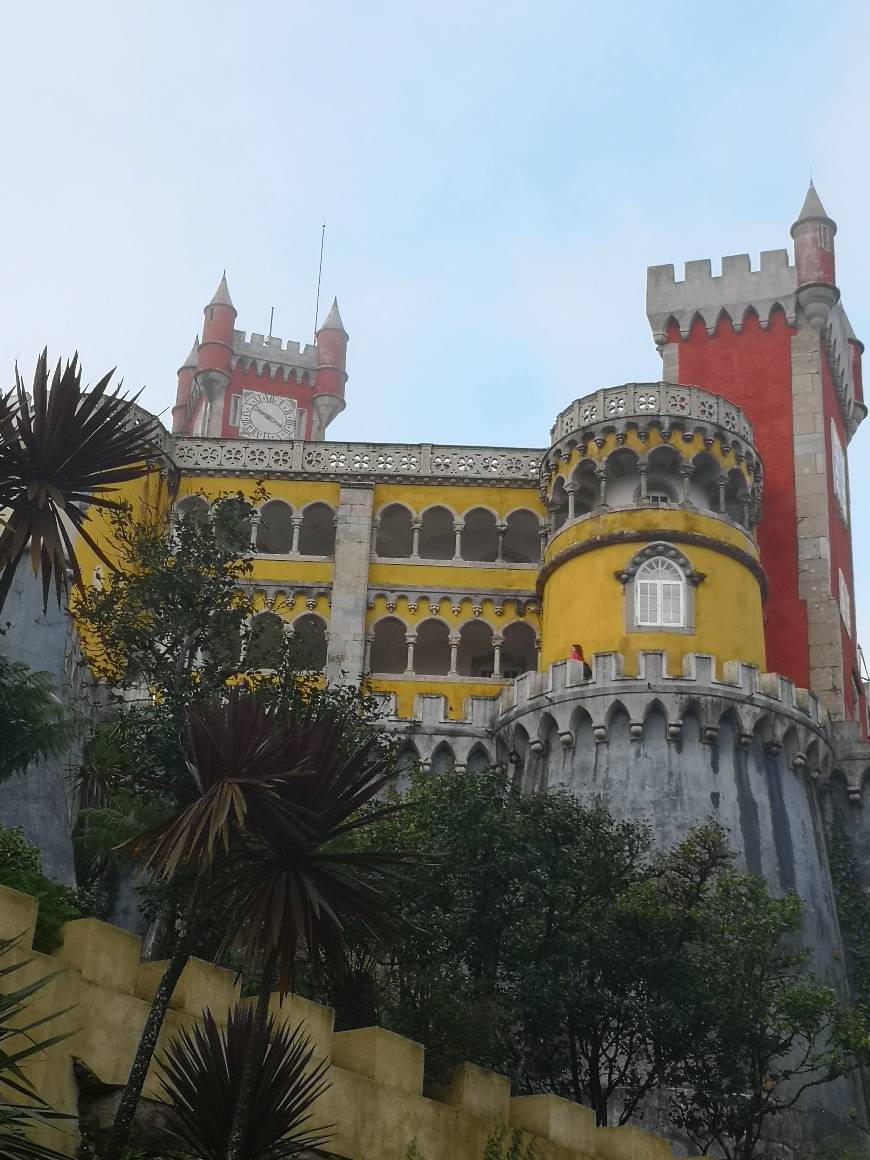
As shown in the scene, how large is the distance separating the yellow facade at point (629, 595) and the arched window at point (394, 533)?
8.01 m

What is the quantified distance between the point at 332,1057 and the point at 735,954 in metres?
10.9

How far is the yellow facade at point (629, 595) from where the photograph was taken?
41.6 meters

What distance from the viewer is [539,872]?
29.1 metres

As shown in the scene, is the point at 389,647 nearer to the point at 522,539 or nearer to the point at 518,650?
the point at 518,650

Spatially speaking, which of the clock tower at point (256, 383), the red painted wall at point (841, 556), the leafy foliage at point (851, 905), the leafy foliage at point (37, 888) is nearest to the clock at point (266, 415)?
the clock tower at point (256, 383)

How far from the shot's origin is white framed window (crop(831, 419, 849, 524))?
5103 cm

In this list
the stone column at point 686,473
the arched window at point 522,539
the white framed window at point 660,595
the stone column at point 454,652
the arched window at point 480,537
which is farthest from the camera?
the arched window at point 480,537

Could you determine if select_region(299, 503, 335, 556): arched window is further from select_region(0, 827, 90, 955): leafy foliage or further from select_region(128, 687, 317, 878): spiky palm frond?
select_region(128, 687, 317, 878): spiky palm frond

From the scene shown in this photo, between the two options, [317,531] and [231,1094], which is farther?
[317,531]

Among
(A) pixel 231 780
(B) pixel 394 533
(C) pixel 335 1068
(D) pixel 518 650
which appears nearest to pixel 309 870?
(A) pixel 231 780

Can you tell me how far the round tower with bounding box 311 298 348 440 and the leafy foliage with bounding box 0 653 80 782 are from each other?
49.7m

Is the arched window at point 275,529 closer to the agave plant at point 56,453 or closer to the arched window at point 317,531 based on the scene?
the arched window at point 317,531

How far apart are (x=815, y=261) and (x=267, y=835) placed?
125ft

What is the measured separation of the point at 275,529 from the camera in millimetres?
52438
